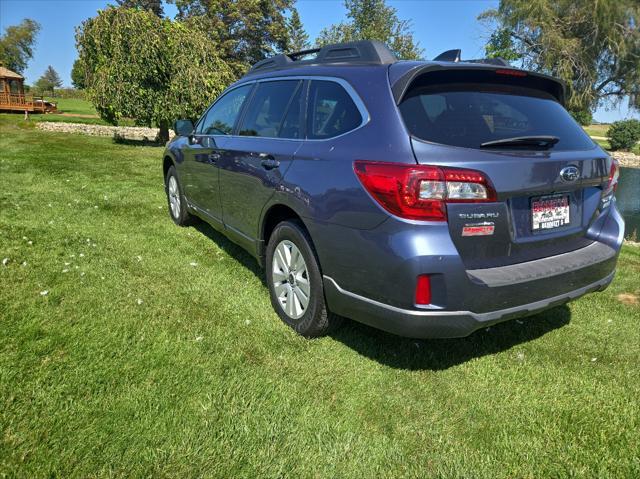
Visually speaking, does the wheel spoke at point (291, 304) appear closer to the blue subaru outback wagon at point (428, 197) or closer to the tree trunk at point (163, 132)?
the blue subaru outback wagon at point (428, 197)

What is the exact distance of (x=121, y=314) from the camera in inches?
131

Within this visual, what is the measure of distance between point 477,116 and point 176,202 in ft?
14.1

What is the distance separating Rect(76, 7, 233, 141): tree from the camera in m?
15.7

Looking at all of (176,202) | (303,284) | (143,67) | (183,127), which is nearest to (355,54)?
(303,284)

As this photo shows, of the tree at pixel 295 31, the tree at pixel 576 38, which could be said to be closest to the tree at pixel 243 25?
the tree at pixel 295 31

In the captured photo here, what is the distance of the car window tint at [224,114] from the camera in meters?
4.23

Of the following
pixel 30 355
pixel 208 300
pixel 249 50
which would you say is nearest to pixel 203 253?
pixel 208 300

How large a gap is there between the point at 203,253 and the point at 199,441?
2.84 metres

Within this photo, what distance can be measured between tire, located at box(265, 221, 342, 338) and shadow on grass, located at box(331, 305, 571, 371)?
0.28 metres

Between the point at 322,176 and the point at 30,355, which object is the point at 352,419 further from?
the point at 30,355

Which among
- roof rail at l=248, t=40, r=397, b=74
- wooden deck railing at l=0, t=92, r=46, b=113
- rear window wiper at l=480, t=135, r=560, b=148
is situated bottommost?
rear window wiper at l=480, t=135, r=560, b=148

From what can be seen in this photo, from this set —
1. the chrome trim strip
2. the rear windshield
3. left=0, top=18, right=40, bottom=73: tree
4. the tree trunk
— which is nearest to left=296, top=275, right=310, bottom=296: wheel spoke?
the chrome trim strip

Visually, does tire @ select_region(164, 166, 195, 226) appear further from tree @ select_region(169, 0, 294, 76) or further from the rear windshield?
tree @ select_region(169, 0, 294, 76)

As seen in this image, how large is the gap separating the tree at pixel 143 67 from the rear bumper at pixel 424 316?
15.7 meters
